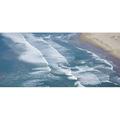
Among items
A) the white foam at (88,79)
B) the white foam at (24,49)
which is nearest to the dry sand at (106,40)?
the white foam at (88,79)

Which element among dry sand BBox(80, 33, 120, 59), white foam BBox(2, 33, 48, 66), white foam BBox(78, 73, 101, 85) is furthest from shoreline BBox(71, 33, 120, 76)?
white foam BBox(2, 33, 48, 66)

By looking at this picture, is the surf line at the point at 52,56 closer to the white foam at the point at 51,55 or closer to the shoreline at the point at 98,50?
the white foam at the point at 51,55

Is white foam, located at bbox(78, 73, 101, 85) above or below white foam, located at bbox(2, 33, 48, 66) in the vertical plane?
below

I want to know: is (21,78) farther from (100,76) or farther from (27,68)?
(100,76)

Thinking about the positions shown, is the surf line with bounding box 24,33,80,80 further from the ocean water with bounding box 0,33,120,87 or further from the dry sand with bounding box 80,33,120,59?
the dry sand with bounding box 80,33,120,59

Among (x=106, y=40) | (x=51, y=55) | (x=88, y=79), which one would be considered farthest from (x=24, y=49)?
(x=106, y=40)
